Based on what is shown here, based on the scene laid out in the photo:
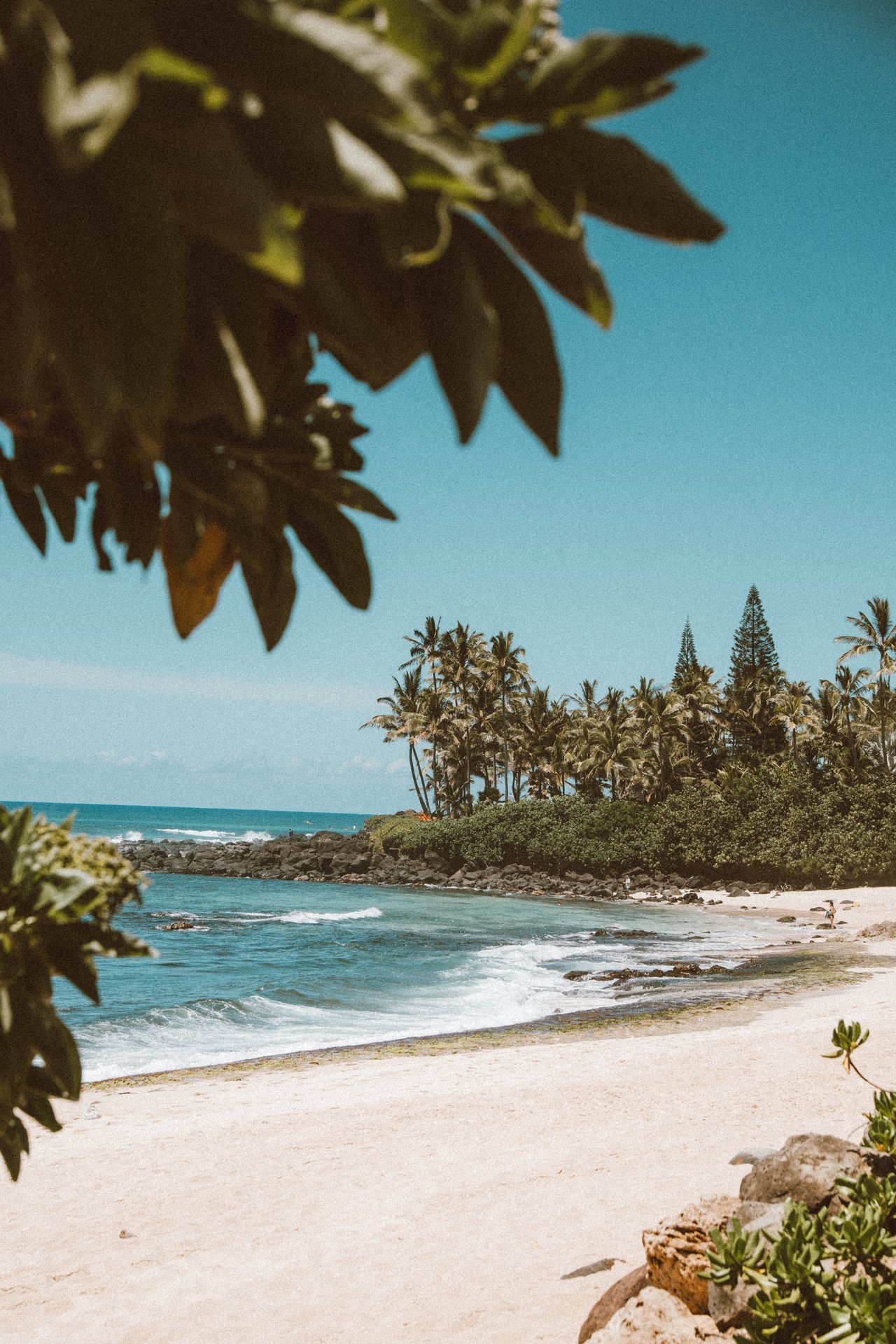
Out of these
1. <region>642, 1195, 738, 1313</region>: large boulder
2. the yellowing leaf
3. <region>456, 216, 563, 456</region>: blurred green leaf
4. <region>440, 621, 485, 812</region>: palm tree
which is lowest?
<region>642, 1195, 738, 1313</region>: large boulder

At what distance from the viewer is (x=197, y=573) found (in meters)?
1.08

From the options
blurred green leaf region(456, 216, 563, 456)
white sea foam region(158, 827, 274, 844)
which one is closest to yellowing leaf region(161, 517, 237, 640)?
blurred green leaf region(456, 216, 563, 456)

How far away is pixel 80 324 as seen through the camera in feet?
2.01

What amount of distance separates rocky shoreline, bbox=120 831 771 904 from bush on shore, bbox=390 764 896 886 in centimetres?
65

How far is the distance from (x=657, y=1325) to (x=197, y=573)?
3.77 m

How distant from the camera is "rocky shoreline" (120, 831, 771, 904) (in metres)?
39.6

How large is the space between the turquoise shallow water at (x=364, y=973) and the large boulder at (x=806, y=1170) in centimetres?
1013

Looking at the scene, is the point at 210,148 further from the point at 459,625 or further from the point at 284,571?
the point at 459,625

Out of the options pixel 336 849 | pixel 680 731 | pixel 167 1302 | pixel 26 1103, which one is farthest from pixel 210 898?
pixel 26 1103

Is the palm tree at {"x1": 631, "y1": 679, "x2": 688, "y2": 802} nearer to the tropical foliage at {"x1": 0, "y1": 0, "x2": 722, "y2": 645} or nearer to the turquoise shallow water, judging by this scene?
the turquoise shallow water

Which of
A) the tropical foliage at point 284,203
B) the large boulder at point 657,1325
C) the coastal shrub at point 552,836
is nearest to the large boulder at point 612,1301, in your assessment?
the large boulder at point 657,1325

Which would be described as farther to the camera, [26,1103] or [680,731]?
[680,731]

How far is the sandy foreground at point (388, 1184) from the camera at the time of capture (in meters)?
5.40

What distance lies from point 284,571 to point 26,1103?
2.23ft
